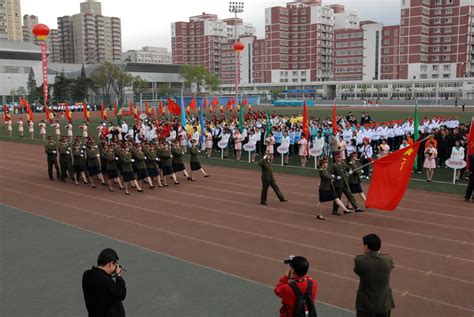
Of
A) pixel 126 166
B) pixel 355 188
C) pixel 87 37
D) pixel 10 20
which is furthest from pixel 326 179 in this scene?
pixel 87 37

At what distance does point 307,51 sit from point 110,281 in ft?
334

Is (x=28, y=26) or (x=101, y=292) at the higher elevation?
(x=28, y=26)

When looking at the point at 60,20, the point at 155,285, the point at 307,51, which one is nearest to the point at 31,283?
the point at 155,285

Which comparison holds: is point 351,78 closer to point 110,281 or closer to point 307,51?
point 307,51

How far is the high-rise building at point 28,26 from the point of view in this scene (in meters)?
149

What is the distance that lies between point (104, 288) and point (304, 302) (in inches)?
67.8

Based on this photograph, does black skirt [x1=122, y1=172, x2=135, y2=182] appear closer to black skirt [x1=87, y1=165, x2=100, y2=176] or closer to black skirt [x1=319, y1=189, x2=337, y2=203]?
black skirt [x1=87, y1=165, x2=100, y2=176]

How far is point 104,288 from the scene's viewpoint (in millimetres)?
3818

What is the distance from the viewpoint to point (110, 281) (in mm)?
3857

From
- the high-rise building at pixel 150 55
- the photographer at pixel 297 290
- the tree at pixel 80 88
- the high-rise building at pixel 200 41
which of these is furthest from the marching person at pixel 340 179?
the high-rise building at pixel 150 55

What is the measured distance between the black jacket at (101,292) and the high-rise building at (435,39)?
8692cm

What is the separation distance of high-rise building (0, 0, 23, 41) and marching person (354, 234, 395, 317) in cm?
12408

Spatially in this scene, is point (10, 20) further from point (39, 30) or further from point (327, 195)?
point (327, 195)

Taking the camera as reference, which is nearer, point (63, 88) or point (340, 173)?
point (340, 173)
